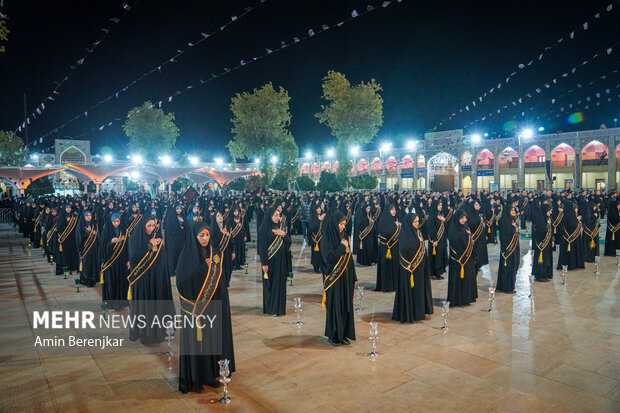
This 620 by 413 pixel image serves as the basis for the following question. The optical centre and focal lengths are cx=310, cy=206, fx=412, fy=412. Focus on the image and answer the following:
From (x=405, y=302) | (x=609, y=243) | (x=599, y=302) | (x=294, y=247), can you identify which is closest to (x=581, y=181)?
(x=609, y=243)

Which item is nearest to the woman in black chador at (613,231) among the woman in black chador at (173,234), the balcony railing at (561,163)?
the woman in black chador at (173,234)

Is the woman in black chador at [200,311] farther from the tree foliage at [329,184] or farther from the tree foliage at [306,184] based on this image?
the tree foliage at [306,184]

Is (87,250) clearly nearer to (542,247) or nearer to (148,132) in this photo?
(542,247)

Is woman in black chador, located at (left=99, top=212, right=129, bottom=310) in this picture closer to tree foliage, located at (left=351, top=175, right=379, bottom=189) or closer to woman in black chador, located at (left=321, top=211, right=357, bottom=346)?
woman in black chador, located at (left=321, top=211, right=357, bottom=346)

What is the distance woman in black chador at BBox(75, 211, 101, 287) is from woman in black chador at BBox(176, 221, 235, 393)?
646 centimetres

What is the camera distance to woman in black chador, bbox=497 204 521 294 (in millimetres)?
8539

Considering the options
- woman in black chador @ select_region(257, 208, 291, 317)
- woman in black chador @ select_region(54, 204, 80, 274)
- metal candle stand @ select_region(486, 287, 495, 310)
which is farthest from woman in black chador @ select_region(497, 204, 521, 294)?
woman in black chador @ select_region(54, 204, 80, 274)

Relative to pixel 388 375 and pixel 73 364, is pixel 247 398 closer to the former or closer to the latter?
pixel 388 375

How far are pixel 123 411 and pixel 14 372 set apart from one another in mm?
2000

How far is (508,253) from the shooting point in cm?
856

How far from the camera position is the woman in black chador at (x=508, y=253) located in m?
8.54

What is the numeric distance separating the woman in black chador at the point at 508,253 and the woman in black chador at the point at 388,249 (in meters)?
2.18

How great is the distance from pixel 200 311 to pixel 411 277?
145 inches

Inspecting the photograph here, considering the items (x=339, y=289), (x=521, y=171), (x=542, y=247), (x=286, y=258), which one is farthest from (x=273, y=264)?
(x=521, y=171)
